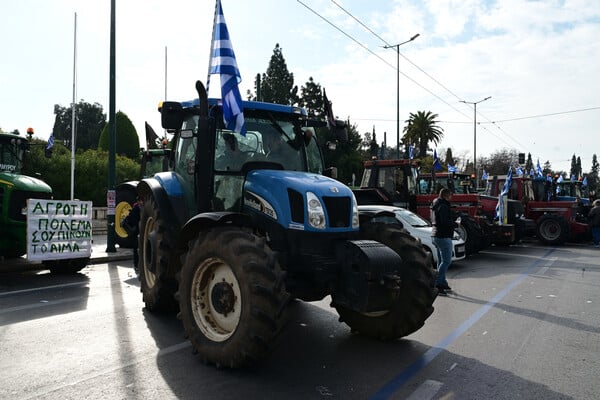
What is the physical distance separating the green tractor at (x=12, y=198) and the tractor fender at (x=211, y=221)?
579cm

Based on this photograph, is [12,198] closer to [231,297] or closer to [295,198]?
[231,297]

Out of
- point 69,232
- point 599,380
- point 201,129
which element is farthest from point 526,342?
point 69,232

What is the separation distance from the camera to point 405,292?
527cm

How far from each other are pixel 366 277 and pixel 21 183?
26.1ft

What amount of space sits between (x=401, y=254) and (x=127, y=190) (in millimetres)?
10587

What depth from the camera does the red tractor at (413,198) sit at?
48.6 feet

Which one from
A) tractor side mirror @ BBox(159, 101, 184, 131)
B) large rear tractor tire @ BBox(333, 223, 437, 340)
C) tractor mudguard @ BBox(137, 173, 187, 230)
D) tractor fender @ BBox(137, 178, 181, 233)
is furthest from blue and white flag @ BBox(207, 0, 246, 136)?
large rear tractor tire @ BBox(333, 223, 437, 340)

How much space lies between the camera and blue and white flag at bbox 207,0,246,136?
5.23 meters

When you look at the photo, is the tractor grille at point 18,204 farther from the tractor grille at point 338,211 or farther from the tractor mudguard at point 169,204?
the tractor grille at point 338,211

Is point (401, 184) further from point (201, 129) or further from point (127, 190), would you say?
point (201, 129)

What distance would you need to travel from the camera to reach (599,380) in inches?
180

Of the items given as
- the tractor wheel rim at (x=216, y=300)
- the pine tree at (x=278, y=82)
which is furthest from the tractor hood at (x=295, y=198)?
the pine tree at (x=278, y=82)

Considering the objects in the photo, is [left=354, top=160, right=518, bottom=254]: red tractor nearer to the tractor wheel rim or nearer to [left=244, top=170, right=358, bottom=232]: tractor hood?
[left=244, top=170, right=358, bottom=232]: tractor hood

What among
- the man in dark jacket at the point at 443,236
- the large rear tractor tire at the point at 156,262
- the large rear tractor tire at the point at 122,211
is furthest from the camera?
the large rear tractor tire at the point at 122,211
